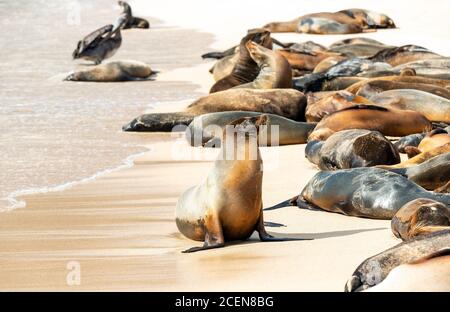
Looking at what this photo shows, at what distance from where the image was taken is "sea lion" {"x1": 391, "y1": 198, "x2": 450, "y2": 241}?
5.11 metres

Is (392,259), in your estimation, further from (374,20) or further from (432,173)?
(374,20)

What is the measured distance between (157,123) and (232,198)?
4.90 m

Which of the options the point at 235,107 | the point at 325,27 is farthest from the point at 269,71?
the point at 325,27

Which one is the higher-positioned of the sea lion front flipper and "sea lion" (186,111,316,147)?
the sea lion front flipper

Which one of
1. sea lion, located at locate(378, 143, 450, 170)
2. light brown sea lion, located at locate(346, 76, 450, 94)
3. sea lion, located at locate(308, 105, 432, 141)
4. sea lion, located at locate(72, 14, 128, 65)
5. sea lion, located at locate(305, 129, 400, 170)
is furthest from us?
sea lion, located at locate(72, 14, 128, 65)

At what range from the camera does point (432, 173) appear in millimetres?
6426

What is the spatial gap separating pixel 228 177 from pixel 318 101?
489cm

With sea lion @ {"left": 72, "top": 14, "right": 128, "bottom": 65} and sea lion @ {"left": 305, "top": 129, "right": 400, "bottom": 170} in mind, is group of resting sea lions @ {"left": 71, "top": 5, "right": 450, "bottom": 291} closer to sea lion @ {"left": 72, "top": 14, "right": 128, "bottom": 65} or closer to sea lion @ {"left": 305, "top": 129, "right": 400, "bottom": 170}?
sea lion @ {"left": 305, "top": 129, "right": 400, "bottom": 170}

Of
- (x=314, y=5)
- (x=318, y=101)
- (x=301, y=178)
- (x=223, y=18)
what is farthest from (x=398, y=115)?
(x=314, y=5)

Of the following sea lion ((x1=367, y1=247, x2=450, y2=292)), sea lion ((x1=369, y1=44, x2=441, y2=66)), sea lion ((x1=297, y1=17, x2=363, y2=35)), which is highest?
sea lion ((x1=367, y1=247, x2=450, y2=292))

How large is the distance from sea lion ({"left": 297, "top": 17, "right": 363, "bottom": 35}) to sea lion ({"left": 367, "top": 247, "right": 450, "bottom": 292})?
1809cm

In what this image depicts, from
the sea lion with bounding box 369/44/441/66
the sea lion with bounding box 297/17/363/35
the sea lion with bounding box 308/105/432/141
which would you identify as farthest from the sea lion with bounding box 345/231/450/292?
the sea lion with bounding box 297/17/363/35

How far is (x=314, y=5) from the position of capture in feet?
95.9
